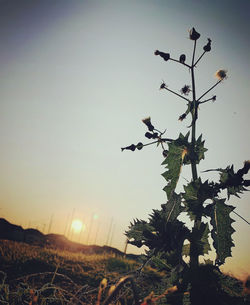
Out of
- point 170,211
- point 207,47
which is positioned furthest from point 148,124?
point 207,47

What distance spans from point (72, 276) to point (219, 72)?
6.27 m

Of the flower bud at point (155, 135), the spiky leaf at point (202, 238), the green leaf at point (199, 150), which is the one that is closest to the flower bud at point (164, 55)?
the flower bud at point (155, 135)

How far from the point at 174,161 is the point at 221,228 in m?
0.81

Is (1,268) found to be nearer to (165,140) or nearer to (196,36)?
(165,140)

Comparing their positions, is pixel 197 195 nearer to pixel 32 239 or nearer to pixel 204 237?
pixel 204 237

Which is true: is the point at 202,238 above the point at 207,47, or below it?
below

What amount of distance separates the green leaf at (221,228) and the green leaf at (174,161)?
43cm

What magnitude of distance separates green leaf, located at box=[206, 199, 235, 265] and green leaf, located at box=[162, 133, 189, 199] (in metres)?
0.43

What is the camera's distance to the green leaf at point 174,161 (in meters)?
2.26

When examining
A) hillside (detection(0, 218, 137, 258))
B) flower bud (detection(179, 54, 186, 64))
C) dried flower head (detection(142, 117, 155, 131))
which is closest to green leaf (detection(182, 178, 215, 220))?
dried flower head (detection(142, 117, 155, 131))

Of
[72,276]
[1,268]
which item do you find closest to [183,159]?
[72,276]

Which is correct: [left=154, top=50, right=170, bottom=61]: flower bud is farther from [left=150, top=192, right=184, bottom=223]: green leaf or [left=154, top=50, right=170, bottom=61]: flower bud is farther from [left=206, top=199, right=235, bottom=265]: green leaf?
[left=206, top=199, right=235, bottom=265]: green leaf

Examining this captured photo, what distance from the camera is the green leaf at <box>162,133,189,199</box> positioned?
7.42 ft

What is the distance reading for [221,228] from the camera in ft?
6.37
